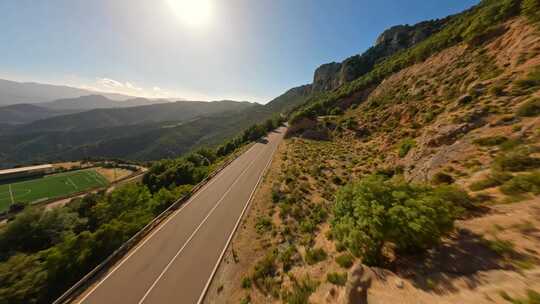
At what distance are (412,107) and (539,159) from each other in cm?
2341

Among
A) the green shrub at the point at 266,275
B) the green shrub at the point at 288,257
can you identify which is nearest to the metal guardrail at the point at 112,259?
the green shrub at the point at 266,275

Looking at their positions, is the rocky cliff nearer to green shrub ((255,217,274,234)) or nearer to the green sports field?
green shrub ((255,217,274,234))

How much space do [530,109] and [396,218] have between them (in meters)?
14.3

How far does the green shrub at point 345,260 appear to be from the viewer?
25.9ft

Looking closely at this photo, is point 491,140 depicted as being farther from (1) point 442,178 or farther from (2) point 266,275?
(2) point 266,275

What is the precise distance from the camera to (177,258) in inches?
469

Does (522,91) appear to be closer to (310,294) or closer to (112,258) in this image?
(310,294)

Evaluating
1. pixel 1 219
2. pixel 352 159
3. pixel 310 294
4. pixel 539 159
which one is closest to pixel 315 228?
pixel 310 294

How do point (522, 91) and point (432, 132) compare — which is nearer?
point (522, 91)

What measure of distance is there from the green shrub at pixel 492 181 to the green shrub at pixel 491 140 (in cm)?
397

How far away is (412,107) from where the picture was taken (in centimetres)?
2789

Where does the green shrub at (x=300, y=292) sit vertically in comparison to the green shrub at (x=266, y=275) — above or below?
above

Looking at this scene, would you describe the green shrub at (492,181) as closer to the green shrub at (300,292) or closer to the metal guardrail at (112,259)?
the green shrub at (300,292)

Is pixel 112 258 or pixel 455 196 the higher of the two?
pixel 455 196
